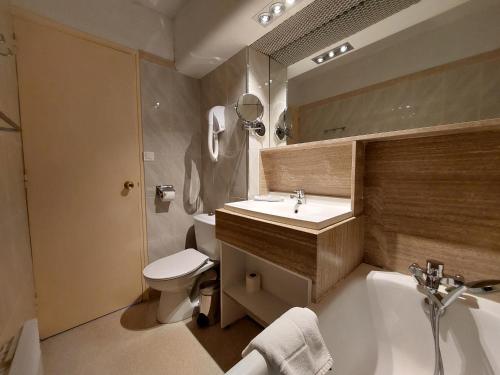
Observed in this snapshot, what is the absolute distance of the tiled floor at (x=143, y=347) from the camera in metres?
1.11

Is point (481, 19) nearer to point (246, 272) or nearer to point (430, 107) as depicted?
point (430, 107)

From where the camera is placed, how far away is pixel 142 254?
64.0 inches

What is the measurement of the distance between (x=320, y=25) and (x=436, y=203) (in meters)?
1.12

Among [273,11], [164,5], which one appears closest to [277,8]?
[273,11]

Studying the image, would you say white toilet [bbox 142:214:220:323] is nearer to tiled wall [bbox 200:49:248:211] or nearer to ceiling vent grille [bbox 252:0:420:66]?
→ tiled wall [bbox 200:49:248:211]

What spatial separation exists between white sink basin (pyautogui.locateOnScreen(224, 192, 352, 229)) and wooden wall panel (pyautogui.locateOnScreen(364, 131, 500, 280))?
0.18 metres

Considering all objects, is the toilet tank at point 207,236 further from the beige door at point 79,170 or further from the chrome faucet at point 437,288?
the chrome faucet at point 437,288

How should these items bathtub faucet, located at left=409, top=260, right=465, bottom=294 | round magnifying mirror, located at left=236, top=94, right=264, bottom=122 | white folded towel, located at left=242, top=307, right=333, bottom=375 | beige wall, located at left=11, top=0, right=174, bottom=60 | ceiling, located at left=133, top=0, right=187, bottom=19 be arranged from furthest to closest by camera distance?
ceiling, located at left=133, top=0, right=187, bottom=19
round magnifying mirror, located at left=236, top=94, right=264, bottom=122
beige wall, located at left=11, top=0, right=174, bottom=60
bathtub faucet, located at left=409, top=260, right=465, bottom=294
white folded towel, located at left=242, top=307, right=333, bottom=375

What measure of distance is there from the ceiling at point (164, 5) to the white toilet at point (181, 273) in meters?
1.65

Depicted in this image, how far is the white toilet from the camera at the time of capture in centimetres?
132

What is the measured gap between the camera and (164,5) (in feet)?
5.07

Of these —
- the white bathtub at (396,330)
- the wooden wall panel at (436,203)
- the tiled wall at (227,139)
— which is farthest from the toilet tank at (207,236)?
the wooden wall panel at (436,203)

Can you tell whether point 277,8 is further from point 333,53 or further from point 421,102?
point 421,102

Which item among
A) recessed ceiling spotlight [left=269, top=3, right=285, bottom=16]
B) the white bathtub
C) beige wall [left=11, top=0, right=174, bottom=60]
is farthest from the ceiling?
the white bathtub
